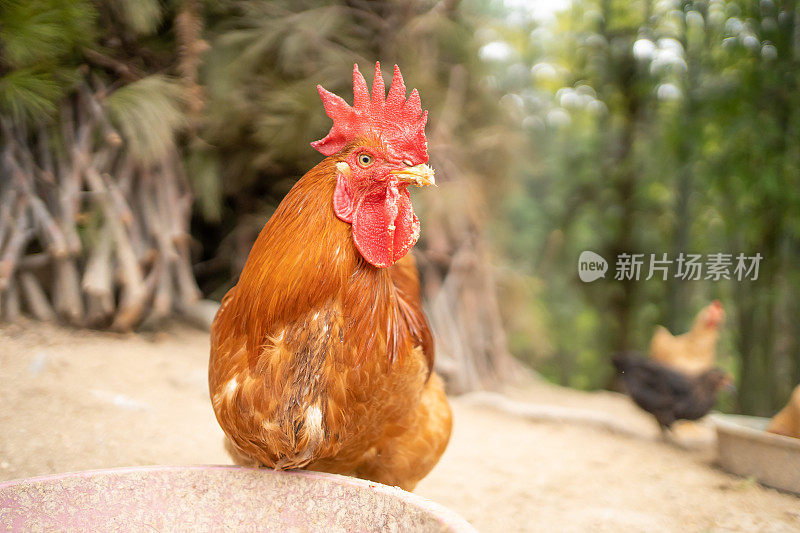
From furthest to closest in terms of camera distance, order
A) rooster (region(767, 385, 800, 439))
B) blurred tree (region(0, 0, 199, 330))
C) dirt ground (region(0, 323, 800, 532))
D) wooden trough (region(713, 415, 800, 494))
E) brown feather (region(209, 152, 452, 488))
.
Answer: blurred tree (region(0, 0, 199, 330)) → rooster (region(767, 385, 800, 439)) → wooden trough (region(713, 415, 800, 494)) → dirt ground (region(0, 323, 800, 532)) → brown feather (region(209, 152, 452, 488))

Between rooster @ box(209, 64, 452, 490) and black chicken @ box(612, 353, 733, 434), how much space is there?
146 inches

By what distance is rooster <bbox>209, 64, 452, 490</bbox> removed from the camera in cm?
169

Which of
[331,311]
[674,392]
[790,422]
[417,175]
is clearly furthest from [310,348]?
[674,392]

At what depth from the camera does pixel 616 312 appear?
333 inches

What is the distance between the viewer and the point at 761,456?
11.2ft

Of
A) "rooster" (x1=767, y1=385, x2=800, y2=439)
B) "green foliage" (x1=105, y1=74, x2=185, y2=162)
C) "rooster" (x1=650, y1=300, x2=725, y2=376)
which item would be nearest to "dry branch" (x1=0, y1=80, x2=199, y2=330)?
"green foliage" (x1=105, y1=74, x2=185, y2=162)

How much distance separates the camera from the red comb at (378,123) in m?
1.83

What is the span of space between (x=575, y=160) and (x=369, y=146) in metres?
7.55

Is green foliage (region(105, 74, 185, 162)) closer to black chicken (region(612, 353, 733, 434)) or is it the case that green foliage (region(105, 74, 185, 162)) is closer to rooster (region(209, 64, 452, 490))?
rooster (region(209, 64, 452, 490))

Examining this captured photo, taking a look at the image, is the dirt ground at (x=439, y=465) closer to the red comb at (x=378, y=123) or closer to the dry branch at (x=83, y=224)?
the dry branch at (x=83, y=224)

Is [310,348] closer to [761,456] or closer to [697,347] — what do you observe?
[761,456]

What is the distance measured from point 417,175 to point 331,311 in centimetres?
51

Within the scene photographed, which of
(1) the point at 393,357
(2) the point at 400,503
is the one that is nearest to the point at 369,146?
(1) the point at 393,357

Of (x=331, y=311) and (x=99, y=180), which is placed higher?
(x=99, y=180)
